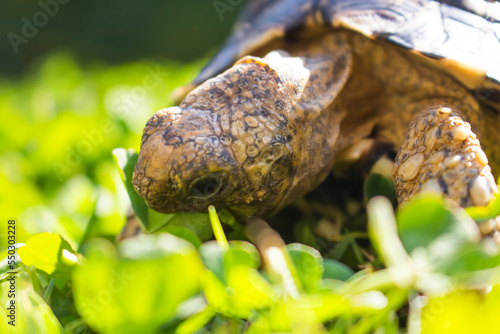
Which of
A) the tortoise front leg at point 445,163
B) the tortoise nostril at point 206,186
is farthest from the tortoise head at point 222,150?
the tortoise front leg at point 445,163

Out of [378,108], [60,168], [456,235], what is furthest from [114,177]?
[456,235]

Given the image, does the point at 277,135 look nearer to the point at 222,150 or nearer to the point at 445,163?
the point at 222,150

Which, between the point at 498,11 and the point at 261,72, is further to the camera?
the point at 498,11

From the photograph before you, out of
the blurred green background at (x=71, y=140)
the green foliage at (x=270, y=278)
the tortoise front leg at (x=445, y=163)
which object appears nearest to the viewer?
the green foliage at (x=270, y=278)

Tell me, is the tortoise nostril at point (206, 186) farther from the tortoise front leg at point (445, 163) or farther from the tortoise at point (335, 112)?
the tortoise front leg at point (445, 163)

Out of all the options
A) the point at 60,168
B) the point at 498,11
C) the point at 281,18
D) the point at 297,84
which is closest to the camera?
the point at 297,84

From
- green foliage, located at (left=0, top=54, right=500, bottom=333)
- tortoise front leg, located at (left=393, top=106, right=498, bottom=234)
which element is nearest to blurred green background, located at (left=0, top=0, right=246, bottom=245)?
green foliage, located at (left=0, top=54, right=500, bottom=333)

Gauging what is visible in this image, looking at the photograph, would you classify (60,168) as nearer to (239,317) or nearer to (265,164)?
(265,164)
